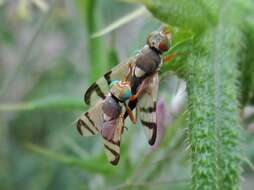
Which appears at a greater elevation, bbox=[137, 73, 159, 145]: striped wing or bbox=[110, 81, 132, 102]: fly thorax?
bbox=[110, 81, 132, 102]: fly thorax

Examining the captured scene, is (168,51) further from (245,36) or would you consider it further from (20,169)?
(20,169)

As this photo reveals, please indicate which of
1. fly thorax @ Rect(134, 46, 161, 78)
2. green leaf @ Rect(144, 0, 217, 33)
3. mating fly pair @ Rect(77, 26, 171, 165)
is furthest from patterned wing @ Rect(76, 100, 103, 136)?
green leaf @ Rect(144, 0, 217, 33)

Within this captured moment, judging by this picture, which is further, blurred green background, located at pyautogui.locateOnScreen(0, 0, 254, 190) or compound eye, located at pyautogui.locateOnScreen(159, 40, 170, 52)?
blurred green background, located at pyautogui.locateOnScreen(0, 0, 254, 190)

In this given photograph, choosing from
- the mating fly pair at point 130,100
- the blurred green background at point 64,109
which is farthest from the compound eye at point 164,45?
the blurred green background at point 64,109

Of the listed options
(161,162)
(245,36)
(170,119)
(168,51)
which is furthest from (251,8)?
(161,162)

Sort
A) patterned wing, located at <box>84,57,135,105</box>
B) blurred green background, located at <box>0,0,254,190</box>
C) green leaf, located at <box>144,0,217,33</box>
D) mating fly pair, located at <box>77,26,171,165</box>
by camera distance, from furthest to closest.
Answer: blurred green background, located at <box>0,0,254,190</box> < patterned wing, located at <box>84,57,135,105</box> < mating fly pair, located at <box>77,26,171,165</box> < green leaf, located at <box>144,0,217,33</box>

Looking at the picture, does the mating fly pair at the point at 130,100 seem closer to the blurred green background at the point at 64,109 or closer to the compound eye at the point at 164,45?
the compound eye at the point at 164,45

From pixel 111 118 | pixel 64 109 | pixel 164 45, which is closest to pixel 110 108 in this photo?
pixel 111 118

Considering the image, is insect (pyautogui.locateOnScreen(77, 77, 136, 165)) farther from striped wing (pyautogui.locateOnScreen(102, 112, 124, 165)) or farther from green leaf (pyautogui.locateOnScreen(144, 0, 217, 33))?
green leaf (pyautogui.locateOnScreen(144, 0, 217, 33))
